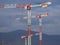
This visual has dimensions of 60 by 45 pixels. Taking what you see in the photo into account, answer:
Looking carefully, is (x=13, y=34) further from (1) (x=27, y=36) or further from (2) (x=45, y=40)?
(2) (x=45, y=40)

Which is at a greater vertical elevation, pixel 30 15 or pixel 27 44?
pixel 30 15

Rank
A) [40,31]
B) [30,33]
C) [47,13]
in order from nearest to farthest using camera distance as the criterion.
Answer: [47,13] → [40,31] → [30,33]

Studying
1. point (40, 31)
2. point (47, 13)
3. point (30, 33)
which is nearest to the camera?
point (47, 13)

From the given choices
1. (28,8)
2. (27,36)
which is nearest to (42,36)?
(27,36)

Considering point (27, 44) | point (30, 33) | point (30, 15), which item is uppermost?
point (30, 15)

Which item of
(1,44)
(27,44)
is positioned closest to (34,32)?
(27,44)

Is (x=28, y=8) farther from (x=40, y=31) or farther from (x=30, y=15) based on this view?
(x=40, y=31)

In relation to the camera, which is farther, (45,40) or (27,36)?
(27,36)

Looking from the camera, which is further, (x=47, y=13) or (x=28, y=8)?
(x=28, y=8)

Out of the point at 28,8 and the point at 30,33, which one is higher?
the point at 28,8
